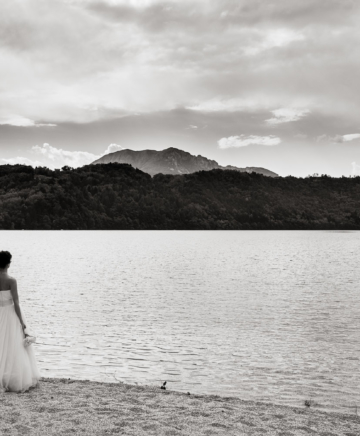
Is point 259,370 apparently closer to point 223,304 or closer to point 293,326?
point 293,326

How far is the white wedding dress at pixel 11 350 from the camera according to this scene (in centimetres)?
1067

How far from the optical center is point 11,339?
10.7 meters

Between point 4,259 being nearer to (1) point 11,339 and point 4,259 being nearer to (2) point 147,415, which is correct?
(1) point 11,339

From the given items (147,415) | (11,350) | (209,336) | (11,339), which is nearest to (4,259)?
(11,339)

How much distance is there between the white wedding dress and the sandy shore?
28cm

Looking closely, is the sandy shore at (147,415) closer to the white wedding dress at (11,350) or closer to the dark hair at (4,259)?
the white wedding dress at (11,350)

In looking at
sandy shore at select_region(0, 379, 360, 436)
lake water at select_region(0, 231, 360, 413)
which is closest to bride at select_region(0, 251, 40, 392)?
sandy shore at select_region(0, 379, 360, 436)

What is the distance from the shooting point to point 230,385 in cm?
1388

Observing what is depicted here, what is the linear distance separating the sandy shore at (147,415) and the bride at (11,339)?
31 cm

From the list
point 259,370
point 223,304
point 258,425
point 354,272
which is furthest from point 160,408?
point 354,272

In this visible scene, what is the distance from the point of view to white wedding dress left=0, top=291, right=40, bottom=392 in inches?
420

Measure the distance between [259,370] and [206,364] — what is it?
1.71 m

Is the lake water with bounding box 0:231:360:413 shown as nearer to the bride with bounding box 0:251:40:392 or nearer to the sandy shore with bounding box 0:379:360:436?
the sandy shore with bounding box 0:379:360:436

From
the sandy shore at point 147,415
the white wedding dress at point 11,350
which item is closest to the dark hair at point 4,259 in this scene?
the white wedding dress at point 11,350
